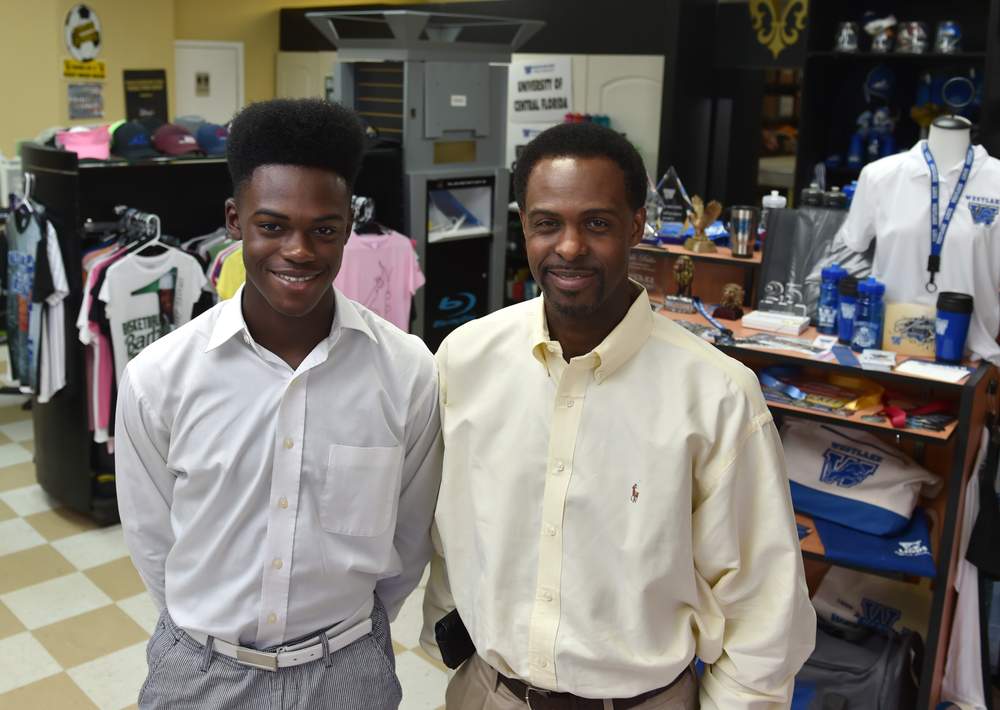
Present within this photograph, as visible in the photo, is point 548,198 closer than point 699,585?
Yes

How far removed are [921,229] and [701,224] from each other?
0.75 metres

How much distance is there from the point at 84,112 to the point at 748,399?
8166 mm

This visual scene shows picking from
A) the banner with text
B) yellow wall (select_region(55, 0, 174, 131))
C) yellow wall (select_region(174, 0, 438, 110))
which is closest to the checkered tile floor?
the banner with text

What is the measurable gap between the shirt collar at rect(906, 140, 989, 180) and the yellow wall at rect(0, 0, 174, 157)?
275 inches

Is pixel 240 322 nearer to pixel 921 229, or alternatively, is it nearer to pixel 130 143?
pixel 921 229

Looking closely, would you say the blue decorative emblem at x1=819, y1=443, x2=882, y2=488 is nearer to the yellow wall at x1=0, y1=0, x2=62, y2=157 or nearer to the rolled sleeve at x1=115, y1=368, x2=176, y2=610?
the rolled sleeve at x1=115, y1=368, x2=176, y2=610

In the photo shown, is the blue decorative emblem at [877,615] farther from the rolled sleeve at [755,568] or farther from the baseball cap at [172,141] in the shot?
the baseball cap at [172,141]

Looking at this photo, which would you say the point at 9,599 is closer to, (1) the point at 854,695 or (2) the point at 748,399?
(1) the point at 854,695

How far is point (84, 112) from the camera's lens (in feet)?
27.7

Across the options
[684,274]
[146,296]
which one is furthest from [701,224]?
[146,296]

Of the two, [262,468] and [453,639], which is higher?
[262,468]

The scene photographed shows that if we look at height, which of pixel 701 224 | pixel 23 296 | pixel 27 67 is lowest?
pixel 23 296

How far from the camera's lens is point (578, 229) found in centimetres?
148

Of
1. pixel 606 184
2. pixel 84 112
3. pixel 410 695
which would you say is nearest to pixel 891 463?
pixel 410 695
